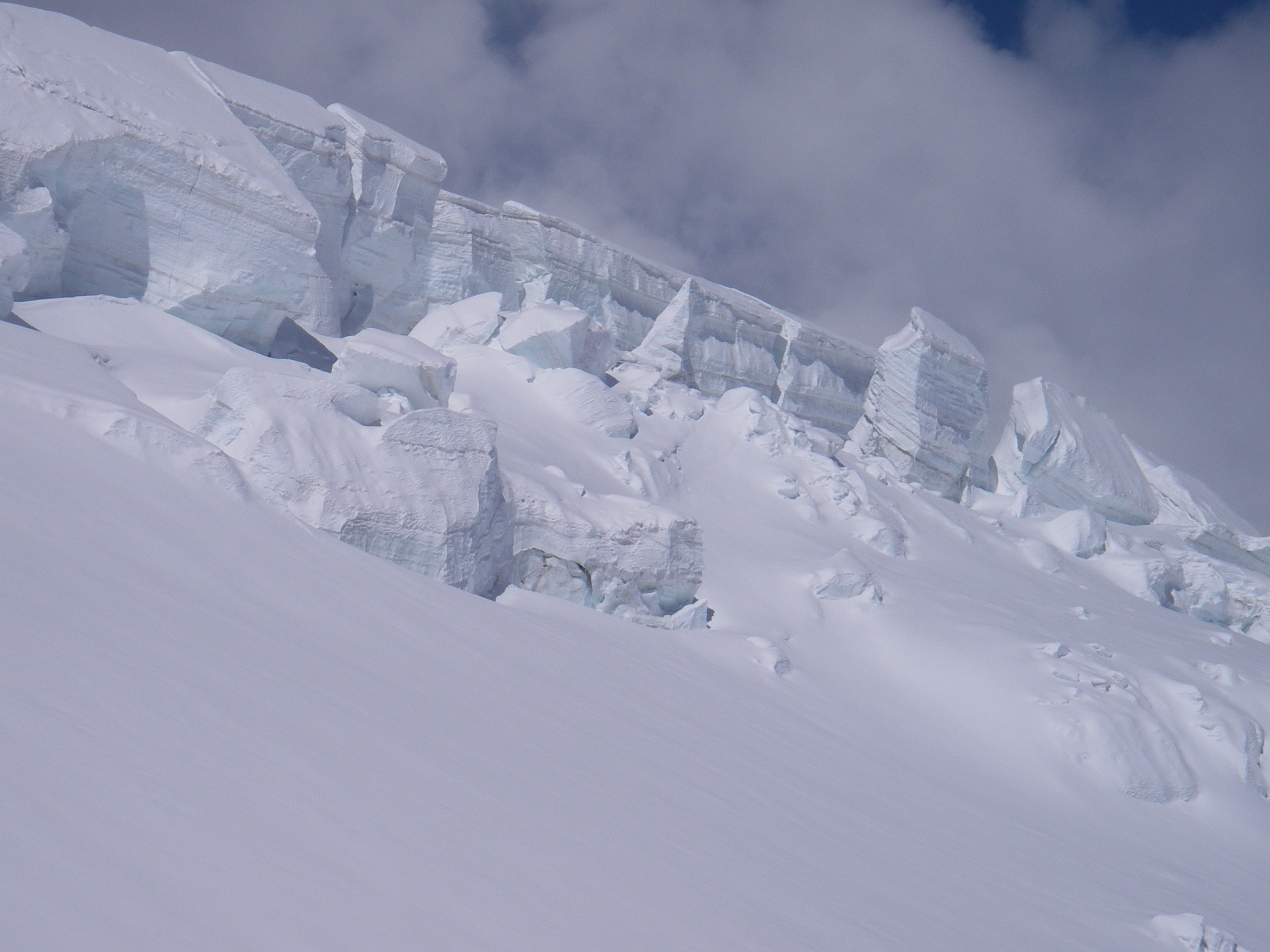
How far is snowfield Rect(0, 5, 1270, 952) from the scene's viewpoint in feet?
8.13

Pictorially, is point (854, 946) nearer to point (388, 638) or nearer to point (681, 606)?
point (388, 638)

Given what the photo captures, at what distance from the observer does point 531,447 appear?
11445mm

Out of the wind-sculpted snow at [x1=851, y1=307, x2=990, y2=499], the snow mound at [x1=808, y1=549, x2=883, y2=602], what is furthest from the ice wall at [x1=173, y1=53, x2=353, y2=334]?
the wind-sculpted snow at [x1=851, y1=307, x2=990, y2=499]

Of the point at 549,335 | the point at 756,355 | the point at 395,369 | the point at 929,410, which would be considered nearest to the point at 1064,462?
the point at 929,410

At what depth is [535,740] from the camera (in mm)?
4215

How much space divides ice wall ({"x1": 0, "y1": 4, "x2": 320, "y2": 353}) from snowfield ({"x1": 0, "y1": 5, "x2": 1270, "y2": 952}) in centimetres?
5

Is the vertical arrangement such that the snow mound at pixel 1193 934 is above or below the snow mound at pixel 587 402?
below

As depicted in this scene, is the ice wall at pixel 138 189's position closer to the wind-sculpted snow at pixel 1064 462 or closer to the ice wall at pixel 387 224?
the ice wall at pixel 387 224

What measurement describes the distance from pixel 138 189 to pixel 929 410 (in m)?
15.8

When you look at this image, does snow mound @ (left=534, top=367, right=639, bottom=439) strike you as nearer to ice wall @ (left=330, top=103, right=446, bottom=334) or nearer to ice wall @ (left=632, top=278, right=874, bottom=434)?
ice wall @ (left=632, top=278, right=874, bottom=434)

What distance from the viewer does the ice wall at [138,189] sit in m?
9.48

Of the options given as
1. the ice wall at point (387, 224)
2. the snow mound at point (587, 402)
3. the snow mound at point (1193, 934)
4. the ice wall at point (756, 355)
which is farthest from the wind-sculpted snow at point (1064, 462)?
the snow mound at point (1193, 934)

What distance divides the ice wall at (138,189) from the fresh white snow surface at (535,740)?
0.88 m

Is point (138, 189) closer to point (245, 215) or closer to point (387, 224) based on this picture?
point (245, 215)
